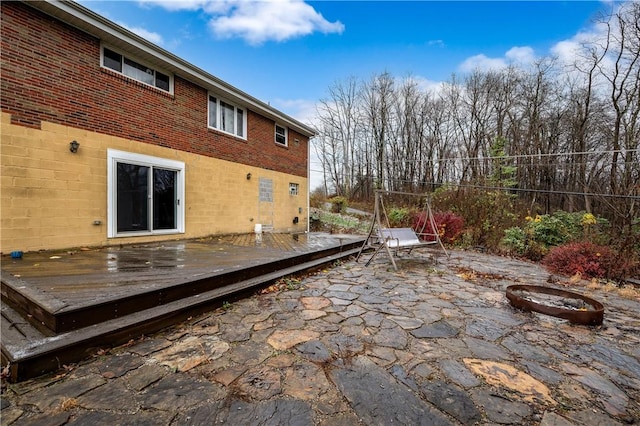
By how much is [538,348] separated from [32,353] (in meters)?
3.76

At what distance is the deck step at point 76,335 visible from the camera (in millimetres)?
1806

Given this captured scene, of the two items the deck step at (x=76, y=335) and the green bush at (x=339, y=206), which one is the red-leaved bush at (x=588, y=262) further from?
the green bush at (x=339, y=206)

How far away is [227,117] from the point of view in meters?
8.35

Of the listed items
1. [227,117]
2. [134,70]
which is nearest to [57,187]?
[134,70]

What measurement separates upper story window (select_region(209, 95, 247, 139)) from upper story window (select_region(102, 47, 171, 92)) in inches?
53.2

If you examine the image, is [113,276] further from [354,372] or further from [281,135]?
[281,135]

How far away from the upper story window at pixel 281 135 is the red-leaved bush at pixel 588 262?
8.64 m

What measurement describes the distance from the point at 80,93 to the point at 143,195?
2.15 m

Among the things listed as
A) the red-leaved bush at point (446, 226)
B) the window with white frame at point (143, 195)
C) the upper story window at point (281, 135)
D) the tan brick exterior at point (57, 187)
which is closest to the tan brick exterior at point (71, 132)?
the tan brick exterior at point (57, 187)

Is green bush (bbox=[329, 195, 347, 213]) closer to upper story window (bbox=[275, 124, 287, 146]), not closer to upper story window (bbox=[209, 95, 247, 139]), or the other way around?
upper story window (bbox=[275, 124, 287, 146])

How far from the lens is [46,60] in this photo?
477 centimetres

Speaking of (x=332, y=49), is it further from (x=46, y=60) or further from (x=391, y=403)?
(x=391, y=403)

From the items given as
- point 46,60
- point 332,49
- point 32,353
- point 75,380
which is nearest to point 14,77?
point 46,60

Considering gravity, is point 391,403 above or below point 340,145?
below
